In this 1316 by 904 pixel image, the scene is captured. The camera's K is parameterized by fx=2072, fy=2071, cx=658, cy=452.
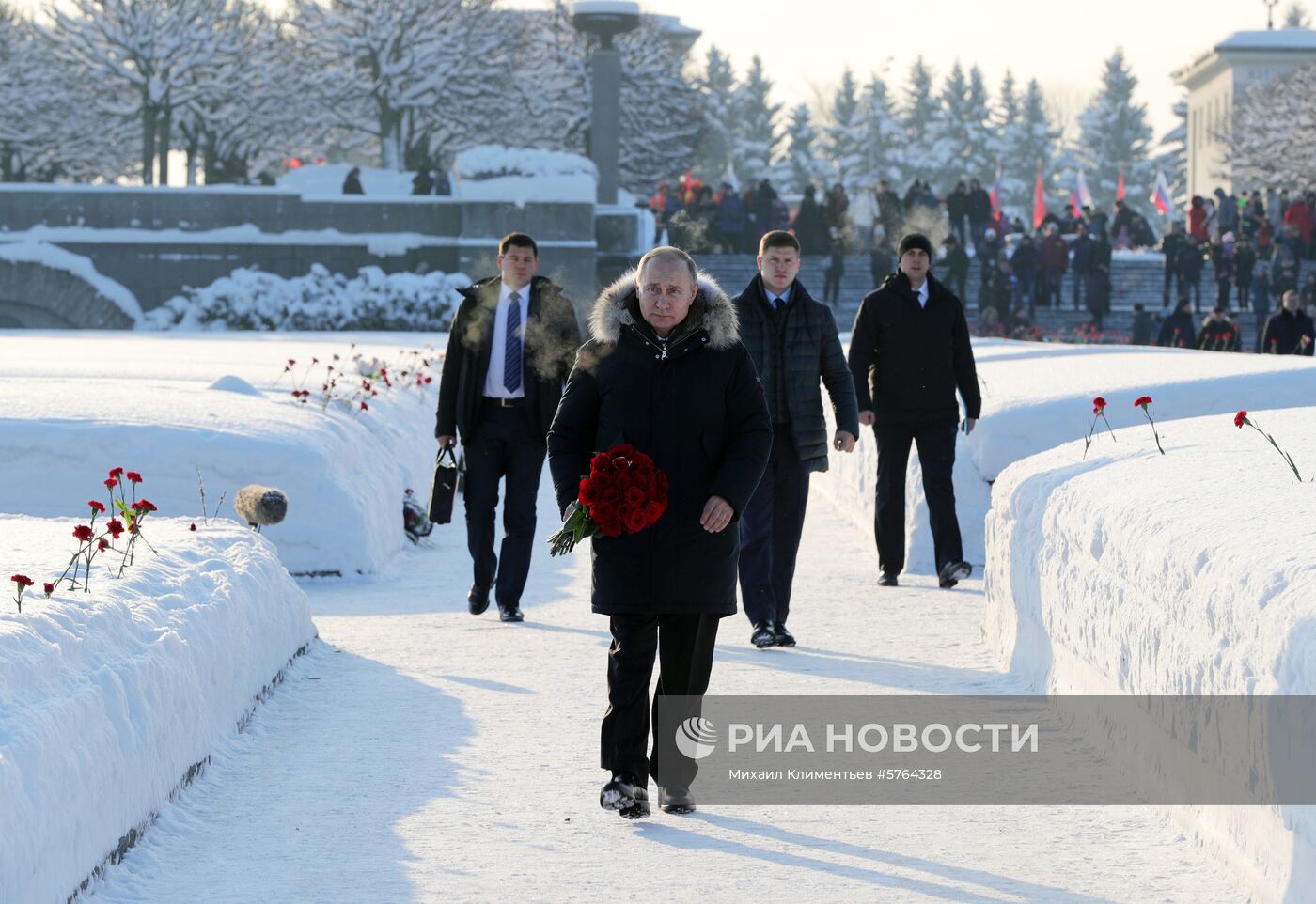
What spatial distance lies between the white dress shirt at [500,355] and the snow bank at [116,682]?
1.75m

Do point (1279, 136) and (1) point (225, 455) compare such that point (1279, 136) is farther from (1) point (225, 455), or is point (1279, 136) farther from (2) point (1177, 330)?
(1) point (225, 455)

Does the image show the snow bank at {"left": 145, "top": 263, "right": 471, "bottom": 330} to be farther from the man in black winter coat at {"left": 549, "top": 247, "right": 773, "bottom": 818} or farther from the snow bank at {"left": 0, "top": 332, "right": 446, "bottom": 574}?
the man in black winter coat at {"left": 549, "top": 247, "right": 773, "bottom": 818}

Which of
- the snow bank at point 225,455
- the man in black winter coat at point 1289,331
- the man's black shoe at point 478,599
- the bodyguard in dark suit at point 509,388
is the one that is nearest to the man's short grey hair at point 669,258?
the bodyguard in dark suit at point 509,388

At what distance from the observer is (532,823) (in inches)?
223

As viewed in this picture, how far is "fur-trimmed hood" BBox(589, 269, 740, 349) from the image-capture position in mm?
5734

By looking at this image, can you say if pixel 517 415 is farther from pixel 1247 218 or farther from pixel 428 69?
pixel 428 69

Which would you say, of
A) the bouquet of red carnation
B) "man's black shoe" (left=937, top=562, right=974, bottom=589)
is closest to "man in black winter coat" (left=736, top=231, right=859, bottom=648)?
"man's black shoe" (left=937, top=562, right=974, bottom=589)

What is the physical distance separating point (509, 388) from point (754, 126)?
100m

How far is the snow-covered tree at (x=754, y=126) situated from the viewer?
340 feet

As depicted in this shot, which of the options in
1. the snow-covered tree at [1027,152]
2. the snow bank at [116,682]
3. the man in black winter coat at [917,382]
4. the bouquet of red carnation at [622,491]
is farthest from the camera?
the snow-covered tree at [1027,152]

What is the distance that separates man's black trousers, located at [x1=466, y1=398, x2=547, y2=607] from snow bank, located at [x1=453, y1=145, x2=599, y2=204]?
28.9m

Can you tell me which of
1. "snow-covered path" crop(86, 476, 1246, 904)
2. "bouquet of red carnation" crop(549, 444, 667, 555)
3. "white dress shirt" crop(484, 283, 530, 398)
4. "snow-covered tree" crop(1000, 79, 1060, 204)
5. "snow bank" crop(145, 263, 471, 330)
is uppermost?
"snow-covered tree" crop(1000, 79, 1060, 204)

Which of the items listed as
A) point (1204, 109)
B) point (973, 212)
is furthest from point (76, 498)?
point (1204, 109)

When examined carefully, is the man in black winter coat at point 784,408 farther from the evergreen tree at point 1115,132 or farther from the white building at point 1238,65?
the evergreen tree at point 1115,132
